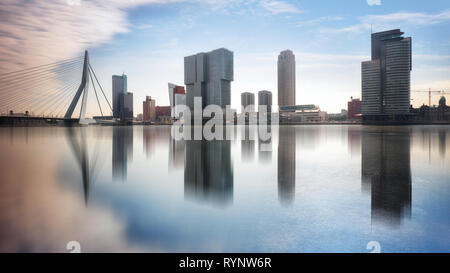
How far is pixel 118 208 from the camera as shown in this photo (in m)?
6.62

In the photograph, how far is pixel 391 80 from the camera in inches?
6481

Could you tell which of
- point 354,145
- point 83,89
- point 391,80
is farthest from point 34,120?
point 391,80

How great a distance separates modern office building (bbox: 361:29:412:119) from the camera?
158500mm

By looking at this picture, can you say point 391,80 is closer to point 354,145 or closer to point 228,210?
point 354,145

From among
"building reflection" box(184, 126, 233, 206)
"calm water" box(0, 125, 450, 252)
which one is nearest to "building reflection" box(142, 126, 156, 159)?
"building reflection" box(184, 126, 233, 206)

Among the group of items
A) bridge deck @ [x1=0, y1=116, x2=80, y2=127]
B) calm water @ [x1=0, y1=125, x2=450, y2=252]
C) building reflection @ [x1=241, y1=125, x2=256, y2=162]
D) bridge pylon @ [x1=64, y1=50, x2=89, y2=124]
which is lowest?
calm water @ [x1=0, y1=125, x2=450, y2=252]

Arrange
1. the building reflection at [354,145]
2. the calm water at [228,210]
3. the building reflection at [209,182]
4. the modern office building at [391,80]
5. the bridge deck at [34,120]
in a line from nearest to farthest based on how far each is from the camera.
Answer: the calm water at [228,210], the building reflection at [209,182], the building reflection at [354,145], the bridge deck at [34,120], the modern office building at [391,80]

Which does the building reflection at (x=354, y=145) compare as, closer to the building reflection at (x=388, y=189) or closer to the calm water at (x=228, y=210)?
the building reflection at (x=388, y=189)

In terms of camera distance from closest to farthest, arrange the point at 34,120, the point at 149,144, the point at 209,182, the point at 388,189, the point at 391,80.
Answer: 1. the point at 388,189
2. the point at 209,182
3. the point at 149,144
4. the point at 34,120
5. the point at 391,80

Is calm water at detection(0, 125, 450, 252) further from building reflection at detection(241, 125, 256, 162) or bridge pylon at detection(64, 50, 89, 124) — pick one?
bridge pylon at detection(64, 50, 89, 124)

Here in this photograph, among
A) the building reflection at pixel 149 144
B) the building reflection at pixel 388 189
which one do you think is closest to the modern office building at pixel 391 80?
the building reflection at pixel 149 144

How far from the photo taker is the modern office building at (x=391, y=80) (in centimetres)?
15850
